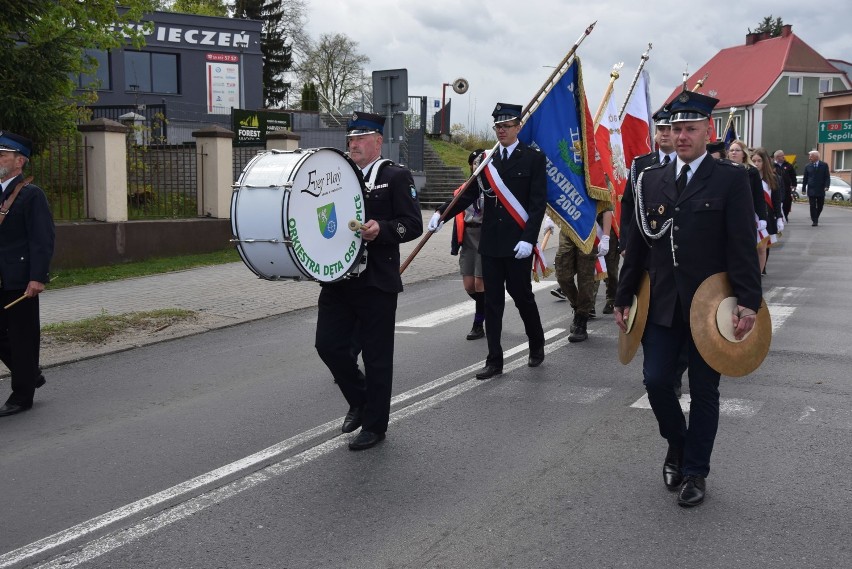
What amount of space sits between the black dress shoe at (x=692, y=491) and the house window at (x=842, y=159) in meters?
65.3

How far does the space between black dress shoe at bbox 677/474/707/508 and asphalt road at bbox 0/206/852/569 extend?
0.07m

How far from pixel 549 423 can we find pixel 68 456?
2992mm

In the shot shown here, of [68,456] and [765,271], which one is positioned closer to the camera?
[68,456]

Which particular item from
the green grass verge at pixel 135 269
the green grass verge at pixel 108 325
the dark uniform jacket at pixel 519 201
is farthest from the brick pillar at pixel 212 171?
the dark uniform jacket at pixel 519 201

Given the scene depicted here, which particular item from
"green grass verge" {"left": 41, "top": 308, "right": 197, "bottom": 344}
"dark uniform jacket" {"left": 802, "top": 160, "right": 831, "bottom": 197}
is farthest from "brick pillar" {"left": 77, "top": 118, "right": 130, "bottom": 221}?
"dark uniform jacket" {"left": 802, "top": 160, "right": 831, "bottom": 197}

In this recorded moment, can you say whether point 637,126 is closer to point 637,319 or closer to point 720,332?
point 637,319

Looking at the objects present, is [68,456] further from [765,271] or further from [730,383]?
[765,271]

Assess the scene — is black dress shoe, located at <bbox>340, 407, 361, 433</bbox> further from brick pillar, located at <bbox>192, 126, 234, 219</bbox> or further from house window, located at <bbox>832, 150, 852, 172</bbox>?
house window, located at <bbox>832, 150, 852, 172</bbox>

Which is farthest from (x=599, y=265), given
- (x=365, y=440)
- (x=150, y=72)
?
(x=150, y=72)

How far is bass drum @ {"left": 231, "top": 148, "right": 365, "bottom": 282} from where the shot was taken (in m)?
5.25

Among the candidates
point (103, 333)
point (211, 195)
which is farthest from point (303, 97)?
point (103, 333)

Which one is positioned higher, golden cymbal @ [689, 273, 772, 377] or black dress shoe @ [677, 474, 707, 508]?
golden cymbal @ [689, 273, 772, 377]

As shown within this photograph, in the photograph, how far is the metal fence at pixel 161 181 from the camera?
53.5 feet

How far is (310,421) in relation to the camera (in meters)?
6.52
